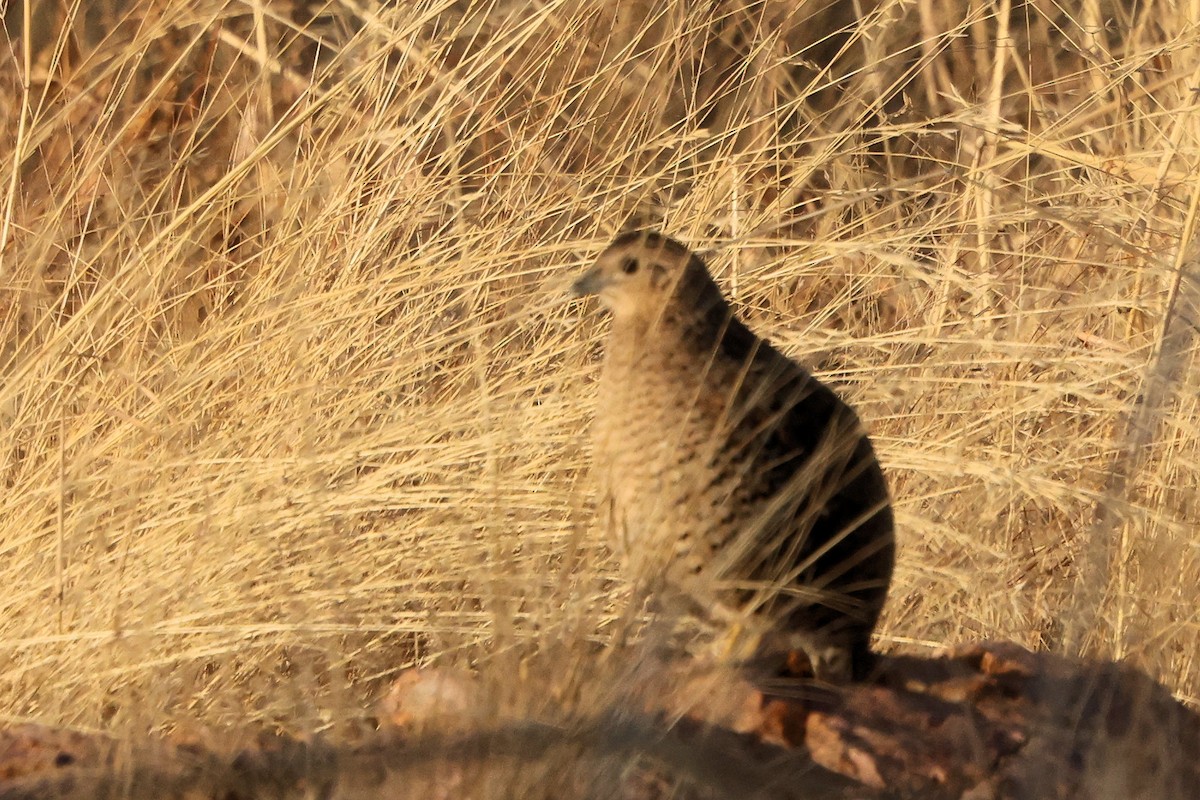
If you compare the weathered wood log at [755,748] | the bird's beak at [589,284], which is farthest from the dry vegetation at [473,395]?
the bird's beak at [589,284]

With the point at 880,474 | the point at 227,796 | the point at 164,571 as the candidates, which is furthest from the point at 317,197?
the point at 227,796

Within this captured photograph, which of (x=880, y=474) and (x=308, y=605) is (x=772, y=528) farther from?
(x=308, y=605)

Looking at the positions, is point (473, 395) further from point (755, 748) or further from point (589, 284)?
point (755, 748)

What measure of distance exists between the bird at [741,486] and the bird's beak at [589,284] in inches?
7.3

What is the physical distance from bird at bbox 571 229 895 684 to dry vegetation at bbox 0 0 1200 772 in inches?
7.1

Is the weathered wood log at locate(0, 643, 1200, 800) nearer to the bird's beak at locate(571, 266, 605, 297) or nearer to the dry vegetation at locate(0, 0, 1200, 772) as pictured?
the dry vegetation at locate(0, 0, 1200, 772)

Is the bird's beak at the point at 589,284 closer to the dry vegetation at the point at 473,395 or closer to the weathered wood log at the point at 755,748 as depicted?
Answer: the dry vegetation at the point at 473,395

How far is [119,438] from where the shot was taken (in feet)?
10.8

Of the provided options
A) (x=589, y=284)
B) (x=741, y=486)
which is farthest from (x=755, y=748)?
(x=589, y=284)

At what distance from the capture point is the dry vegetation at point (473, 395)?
2.84 m

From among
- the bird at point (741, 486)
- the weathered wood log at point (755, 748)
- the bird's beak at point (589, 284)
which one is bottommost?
the weathered wood log at point (755, 748)

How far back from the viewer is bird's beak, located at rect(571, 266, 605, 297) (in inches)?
129

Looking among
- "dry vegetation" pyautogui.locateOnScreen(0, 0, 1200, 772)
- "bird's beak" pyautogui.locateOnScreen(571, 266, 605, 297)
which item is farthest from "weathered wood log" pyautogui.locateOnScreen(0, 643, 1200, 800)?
"bird's beak" pyautogui.locateOnScreen(571, 266, 605, 297)

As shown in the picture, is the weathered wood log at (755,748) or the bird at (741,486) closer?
the weathered wood log at (755,748)
